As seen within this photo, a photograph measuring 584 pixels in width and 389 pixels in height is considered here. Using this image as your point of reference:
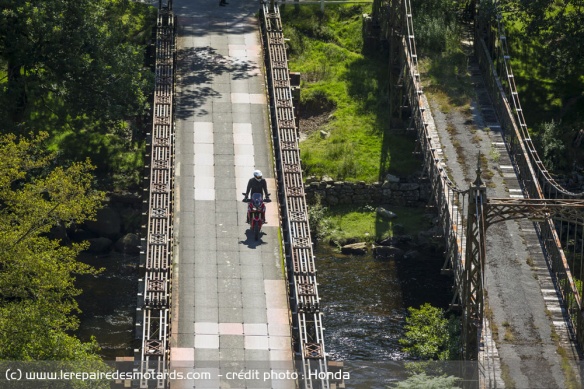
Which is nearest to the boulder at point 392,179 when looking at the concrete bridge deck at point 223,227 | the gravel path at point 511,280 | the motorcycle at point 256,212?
the gravel path at point 511,280

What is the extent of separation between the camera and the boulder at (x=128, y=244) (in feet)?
252

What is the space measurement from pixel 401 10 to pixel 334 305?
1828 cm

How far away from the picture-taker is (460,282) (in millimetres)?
66750

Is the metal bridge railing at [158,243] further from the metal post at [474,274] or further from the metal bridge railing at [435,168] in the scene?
the metal bridge railing at [435,168]

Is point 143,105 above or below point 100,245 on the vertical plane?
above

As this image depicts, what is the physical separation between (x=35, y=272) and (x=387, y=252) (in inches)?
808

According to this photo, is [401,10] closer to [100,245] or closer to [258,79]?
[258,79]

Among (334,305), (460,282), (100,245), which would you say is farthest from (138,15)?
(460,282)

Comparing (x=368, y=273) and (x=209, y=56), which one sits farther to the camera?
(x=209, y=56)

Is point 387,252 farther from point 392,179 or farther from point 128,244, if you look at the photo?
point 128,244

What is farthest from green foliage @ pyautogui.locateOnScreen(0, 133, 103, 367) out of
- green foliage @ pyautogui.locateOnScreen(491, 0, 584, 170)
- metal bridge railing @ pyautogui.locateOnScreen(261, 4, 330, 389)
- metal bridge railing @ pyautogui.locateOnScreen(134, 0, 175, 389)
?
green foliage @ pyautogui.locateOnScreen(491, 0, 584, 170)

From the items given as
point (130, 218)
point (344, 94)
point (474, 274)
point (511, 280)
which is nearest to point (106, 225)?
point (130, 218)

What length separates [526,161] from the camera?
2965 inches

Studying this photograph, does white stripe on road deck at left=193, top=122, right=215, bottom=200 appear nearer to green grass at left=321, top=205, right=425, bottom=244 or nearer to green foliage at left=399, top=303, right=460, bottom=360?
green grass at left=321, top=205, right=425, bottom=244
